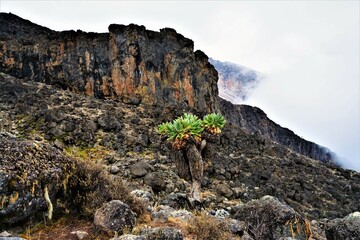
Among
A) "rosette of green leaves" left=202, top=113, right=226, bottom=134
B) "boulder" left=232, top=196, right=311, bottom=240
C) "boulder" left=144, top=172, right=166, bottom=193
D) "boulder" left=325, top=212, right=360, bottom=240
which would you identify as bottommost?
"boulder" left=144, top=172, right=166, bottom=193

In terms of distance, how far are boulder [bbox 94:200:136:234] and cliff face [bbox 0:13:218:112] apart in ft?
117

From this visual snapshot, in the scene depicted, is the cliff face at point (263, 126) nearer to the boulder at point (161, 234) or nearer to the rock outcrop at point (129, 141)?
the rock outcrop at point (129, 141)

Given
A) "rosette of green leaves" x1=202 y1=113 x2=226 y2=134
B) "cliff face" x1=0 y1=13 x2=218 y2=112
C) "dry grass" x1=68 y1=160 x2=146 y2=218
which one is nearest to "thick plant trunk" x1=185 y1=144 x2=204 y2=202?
"rosette of green leaves" x1=202 y1=113 x2=226 y2=134

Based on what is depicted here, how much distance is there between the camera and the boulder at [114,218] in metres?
6.68

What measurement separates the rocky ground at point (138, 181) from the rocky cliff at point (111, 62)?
361cm

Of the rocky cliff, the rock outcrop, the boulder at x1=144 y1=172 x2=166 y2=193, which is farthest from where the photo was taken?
the rocky cliff

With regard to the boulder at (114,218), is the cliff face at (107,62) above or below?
above

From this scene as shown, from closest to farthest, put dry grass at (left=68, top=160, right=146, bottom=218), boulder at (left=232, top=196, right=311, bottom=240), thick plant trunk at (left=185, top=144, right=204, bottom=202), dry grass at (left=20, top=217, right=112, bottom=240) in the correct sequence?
dry grass at (left=20, top=217, right=112, bottom=240) < dry grass at (left=68, top=160, right=146, bottom=218) < boulder at (left=232, top=196, right=311, bottom=240) < thick plant trunk at (left=185, top=144, right=204, bottom=202)

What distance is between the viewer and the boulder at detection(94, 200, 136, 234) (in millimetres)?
6680

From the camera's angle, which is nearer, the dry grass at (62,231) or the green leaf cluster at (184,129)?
the dry grass at (62,231)

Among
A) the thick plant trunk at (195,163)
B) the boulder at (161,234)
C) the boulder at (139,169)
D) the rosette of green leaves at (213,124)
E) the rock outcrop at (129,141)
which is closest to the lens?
the boulder at (161,234)

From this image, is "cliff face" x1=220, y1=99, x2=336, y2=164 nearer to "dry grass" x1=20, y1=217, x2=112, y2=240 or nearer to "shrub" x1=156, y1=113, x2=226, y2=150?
"shrub" x1=156, y1=113, x2=226, y2=150

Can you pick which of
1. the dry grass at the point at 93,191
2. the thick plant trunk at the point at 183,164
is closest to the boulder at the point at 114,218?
the dry grass at the point at 93,191

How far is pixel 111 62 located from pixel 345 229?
39.2 metres
